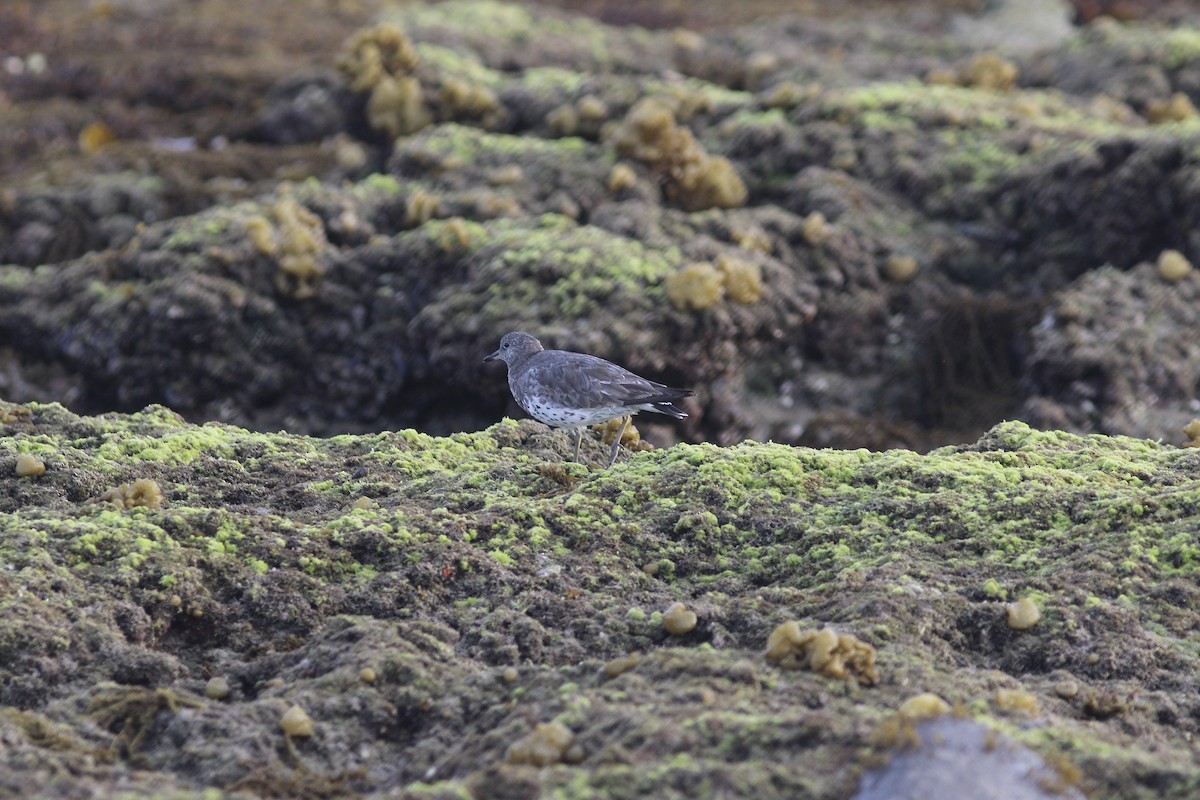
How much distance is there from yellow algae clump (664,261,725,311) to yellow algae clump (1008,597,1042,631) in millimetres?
4854

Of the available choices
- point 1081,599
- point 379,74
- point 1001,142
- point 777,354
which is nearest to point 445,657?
point 1081,599

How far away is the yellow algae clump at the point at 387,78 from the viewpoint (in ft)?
44.9

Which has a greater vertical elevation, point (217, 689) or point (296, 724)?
point (296, 724)

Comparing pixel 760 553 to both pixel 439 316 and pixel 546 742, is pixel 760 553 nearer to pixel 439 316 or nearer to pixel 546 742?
pixel 546 742

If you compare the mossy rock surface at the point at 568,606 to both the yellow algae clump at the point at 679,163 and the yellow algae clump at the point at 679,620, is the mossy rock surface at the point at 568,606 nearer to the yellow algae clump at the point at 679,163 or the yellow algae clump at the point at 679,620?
the yellow algae clump at the point at 679,620

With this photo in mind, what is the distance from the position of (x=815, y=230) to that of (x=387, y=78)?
5603mm

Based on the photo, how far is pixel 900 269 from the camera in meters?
10.8

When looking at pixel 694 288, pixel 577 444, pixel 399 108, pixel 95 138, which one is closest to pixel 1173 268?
pixel 694 288

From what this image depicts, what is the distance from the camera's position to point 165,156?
47.1ft

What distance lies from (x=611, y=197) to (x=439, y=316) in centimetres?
217

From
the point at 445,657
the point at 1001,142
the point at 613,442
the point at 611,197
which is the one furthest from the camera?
the point at 1001,142

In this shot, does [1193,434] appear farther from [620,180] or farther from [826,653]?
[620,180]

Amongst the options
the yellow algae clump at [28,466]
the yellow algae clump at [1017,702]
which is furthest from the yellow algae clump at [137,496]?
the yellow algae clump at [1017,702]

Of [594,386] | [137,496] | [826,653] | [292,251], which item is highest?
[826,653]
